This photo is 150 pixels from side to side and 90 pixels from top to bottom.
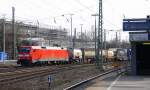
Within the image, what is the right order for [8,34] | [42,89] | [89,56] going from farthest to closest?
[8,34] < [89,56] < [42,89]

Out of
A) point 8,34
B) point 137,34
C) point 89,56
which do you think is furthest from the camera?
point 8,34

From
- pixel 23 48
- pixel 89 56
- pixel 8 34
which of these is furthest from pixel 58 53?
pixel 8 34

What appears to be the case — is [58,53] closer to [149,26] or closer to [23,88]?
[149,26]

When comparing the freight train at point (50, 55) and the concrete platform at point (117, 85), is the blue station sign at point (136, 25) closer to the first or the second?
the concrete platform at point (117, 85)

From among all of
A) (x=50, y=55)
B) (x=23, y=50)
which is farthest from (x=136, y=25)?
(x=50, y=55)

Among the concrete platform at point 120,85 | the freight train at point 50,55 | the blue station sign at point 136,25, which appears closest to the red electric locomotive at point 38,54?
the freight train at point 50,55

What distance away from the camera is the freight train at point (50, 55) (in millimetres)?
56750

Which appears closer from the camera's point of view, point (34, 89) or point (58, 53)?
point (34, 89)

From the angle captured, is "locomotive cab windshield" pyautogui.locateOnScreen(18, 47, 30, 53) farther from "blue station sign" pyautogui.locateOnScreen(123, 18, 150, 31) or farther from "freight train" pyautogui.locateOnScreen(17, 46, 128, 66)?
"blue station sign" pyautogui.locateOnScreen(123, 18, 150, 31)

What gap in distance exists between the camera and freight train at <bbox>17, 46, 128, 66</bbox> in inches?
2234

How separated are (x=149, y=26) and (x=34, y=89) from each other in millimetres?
16399

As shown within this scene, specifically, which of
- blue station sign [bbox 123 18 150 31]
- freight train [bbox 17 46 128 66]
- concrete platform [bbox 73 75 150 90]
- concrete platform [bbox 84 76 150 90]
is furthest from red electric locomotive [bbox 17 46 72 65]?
concrete platform [bbox 84 76 150 90]

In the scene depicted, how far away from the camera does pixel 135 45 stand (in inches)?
1451

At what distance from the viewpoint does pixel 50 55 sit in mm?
63906
